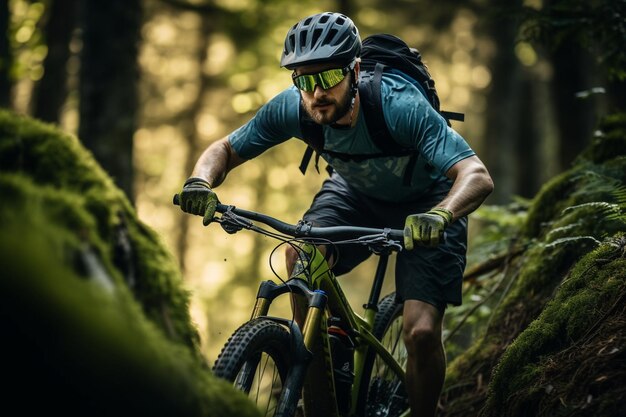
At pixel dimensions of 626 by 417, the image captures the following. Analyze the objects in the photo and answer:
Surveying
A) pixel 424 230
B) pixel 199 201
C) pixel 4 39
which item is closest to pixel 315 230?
pixel 424 230

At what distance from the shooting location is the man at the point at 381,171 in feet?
14.9

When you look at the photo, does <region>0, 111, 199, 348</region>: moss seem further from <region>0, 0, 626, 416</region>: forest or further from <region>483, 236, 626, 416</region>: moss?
<region>483, 236, 626, 416</region>: moss

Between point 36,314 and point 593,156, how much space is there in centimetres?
631

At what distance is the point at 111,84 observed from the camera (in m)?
8.38

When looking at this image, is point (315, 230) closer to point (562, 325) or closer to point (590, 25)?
point (562, 325)

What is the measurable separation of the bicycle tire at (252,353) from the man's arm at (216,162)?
134cm

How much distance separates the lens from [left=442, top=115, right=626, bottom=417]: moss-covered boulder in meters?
3.92

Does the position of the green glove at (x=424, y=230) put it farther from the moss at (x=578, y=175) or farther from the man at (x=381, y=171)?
the moss at (x=578, y=175)

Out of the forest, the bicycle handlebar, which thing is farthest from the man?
the forest

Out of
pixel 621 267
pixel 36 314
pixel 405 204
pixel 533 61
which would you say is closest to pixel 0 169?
pixel 36 314

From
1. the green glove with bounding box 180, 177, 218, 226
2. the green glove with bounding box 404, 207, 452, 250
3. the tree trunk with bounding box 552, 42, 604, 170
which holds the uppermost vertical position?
the tree trunk with bounding box 552, 42, 604, 170

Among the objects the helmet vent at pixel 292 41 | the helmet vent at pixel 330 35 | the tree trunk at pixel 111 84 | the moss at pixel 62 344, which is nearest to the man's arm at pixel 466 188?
the helmet vent at pixel 330 35

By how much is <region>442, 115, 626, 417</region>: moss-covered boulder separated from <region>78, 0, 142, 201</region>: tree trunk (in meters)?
4.59

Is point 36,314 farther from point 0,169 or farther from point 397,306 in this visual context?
point 397,306
